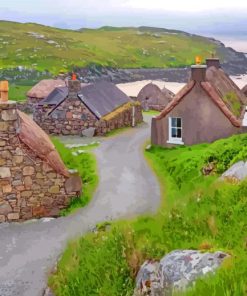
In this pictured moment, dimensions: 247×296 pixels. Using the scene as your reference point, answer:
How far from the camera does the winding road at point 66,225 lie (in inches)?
587

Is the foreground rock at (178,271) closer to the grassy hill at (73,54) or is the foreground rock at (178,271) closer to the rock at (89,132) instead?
the rock at (89,132)

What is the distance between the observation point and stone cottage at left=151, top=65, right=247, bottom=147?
28.7 metres

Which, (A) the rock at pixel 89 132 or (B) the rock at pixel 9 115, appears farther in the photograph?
(A) the rock at pixel 89 132

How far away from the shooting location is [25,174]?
64.8 ft

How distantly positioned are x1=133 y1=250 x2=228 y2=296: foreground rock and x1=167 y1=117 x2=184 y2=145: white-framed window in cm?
1938

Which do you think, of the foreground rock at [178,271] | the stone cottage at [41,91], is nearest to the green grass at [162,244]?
the foreground rock at [178,271]

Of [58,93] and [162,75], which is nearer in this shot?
[58,93]

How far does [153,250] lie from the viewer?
39.7 feet

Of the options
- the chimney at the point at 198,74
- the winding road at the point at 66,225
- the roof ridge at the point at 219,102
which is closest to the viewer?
the winding road at the point at 66,225

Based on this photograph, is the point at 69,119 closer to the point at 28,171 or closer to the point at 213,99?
the point at 213,99

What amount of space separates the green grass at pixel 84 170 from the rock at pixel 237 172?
559cm

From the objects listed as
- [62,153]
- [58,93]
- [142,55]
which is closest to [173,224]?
[62,153]

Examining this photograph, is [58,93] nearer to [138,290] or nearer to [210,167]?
[210,167]

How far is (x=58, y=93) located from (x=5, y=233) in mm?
25148
